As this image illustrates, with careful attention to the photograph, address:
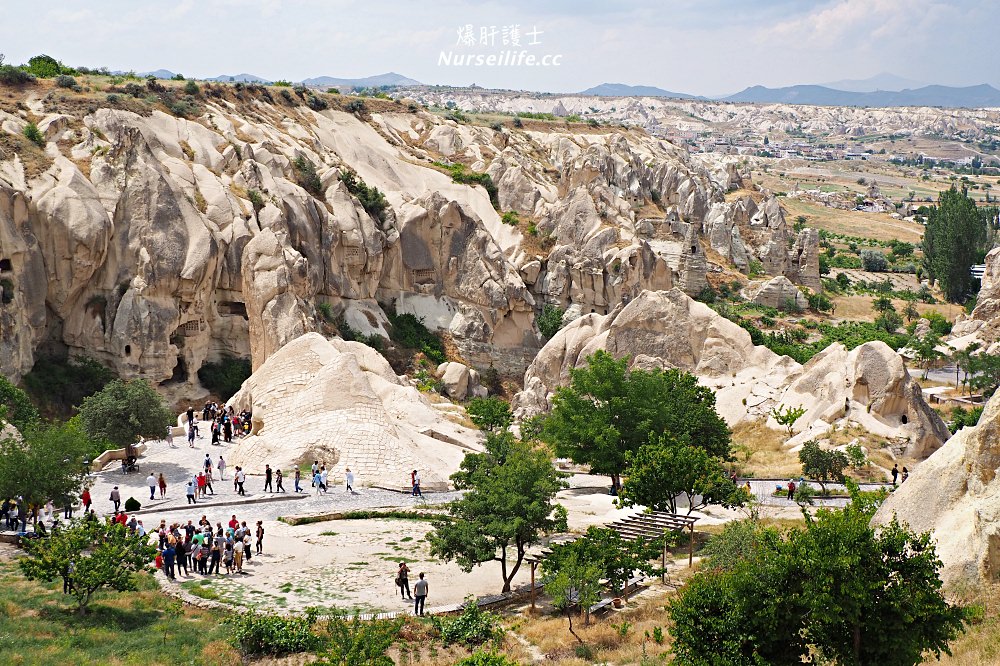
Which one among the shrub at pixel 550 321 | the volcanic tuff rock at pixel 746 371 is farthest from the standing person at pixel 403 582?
the shrub at pixel 550 321

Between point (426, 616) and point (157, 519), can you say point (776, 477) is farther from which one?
point (157, 519)

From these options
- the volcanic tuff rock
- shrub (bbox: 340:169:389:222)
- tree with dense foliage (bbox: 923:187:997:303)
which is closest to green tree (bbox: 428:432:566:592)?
the volcanic tuff rock

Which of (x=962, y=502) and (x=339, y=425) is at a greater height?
(x=962, y=502)

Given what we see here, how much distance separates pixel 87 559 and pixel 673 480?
1258cm

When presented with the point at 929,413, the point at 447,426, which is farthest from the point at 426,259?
the point at 929,413

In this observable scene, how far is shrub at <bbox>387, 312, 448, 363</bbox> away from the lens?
58.5 metres

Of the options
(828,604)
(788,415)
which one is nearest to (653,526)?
(828,604)

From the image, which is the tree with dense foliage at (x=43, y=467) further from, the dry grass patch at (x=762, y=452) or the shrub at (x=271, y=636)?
the dry grass patch at (x=762, y=452)

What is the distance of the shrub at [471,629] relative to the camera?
58.5 feet

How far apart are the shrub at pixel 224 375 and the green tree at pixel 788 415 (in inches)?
1002

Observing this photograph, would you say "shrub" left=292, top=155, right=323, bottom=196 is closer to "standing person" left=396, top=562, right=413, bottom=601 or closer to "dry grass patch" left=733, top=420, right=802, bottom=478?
"dry grass patch" left=733, top=420, right=802, bottom=478

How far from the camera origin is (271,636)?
17094mm

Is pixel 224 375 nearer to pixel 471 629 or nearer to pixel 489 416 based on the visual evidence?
pixel 489 416

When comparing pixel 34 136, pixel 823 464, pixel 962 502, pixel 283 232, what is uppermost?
pixel 34 136
